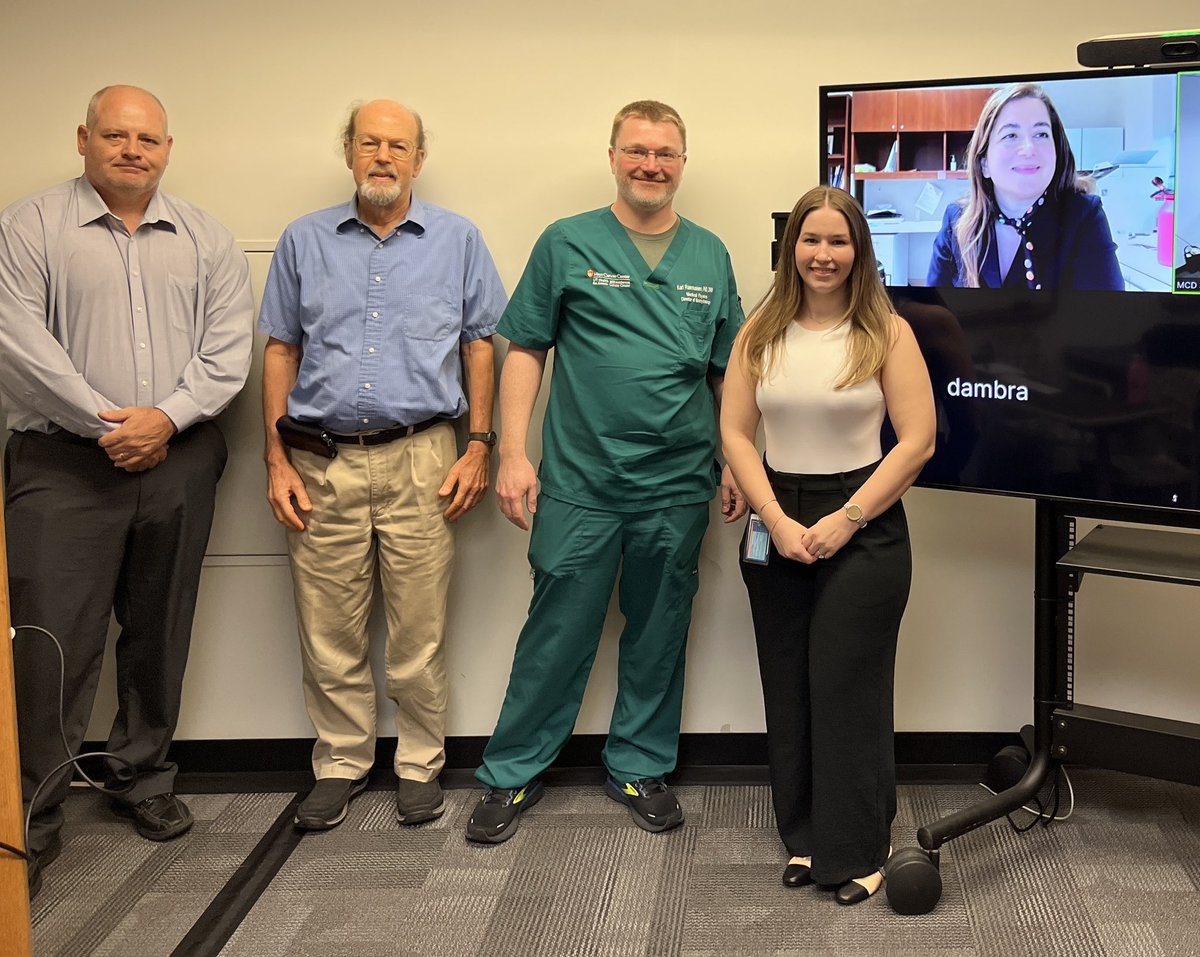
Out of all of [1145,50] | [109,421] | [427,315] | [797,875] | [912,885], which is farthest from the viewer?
[427,315]

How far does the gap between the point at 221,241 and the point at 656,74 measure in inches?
45.5

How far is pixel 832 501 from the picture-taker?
239 cm

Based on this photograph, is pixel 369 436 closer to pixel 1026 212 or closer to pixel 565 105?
pixel 565 105

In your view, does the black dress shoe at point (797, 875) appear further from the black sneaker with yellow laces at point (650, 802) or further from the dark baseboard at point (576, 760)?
the dark baseboard at point (576, 760)

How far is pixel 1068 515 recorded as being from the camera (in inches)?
101

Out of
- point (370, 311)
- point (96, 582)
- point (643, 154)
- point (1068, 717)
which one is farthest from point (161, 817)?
point (1068, 717)

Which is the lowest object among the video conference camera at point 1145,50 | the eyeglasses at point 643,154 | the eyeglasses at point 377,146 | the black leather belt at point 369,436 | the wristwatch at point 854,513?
the wristwatch at point 854,513

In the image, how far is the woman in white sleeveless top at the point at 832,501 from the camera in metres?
2.35

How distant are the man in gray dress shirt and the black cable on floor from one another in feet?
0.78

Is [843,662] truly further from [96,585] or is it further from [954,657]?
[96,585]

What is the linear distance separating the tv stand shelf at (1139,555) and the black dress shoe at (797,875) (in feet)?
2.81

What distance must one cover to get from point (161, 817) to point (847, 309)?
199cm

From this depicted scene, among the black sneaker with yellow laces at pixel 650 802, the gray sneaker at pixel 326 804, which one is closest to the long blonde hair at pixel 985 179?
the black sneaker with yellow laces at pixel 650 802

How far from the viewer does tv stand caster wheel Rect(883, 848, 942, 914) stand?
2412 mm
